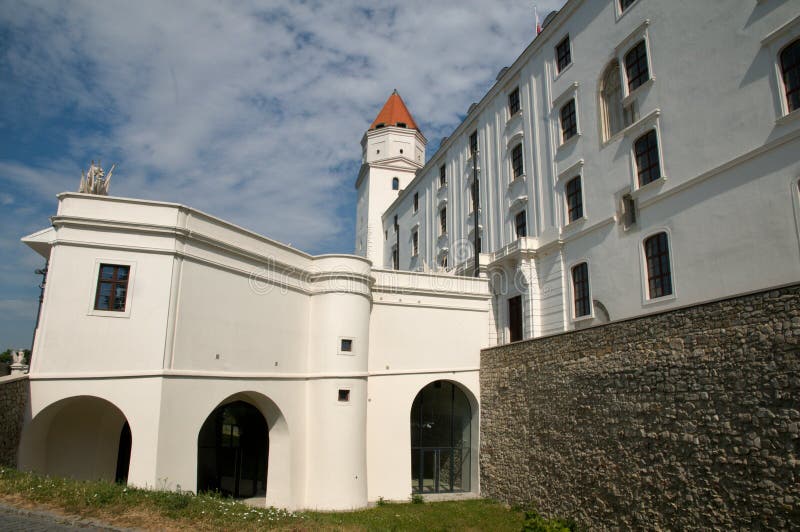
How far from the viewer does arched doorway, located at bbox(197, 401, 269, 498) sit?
1984cm

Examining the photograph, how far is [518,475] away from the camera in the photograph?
1827 cm

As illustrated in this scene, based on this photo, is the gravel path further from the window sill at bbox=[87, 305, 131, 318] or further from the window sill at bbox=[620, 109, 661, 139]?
the window sill at bbox=[620, 109, 661, 139]

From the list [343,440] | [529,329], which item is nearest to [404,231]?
[529,329]

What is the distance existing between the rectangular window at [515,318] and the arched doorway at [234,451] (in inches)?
408

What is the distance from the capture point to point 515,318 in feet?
74.6

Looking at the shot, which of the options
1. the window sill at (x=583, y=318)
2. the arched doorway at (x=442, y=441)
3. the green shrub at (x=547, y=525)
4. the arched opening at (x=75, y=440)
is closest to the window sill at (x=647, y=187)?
the window sill at (x=583, y=318)

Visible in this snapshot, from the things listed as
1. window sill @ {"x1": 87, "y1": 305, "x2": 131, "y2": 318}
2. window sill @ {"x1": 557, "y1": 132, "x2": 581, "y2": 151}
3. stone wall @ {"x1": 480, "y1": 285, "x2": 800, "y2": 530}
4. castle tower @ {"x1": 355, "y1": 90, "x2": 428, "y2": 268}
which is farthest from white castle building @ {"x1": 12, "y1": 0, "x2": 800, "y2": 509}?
castle tower @ {"x1": 355, "y1": 90, "x2": 428, "y2": 268}

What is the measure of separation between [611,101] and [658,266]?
20.6 ft

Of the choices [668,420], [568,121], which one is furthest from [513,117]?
[668,420]

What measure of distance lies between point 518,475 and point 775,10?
49.2 ft

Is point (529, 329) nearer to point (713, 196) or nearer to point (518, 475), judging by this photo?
point (518, 475)

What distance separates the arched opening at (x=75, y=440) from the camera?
43.9 ft

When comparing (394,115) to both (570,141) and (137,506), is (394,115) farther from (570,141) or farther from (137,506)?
(137,506)

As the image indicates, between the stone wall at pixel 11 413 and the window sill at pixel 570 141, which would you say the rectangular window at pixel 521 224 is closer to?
the window sill at pixel 570 141
